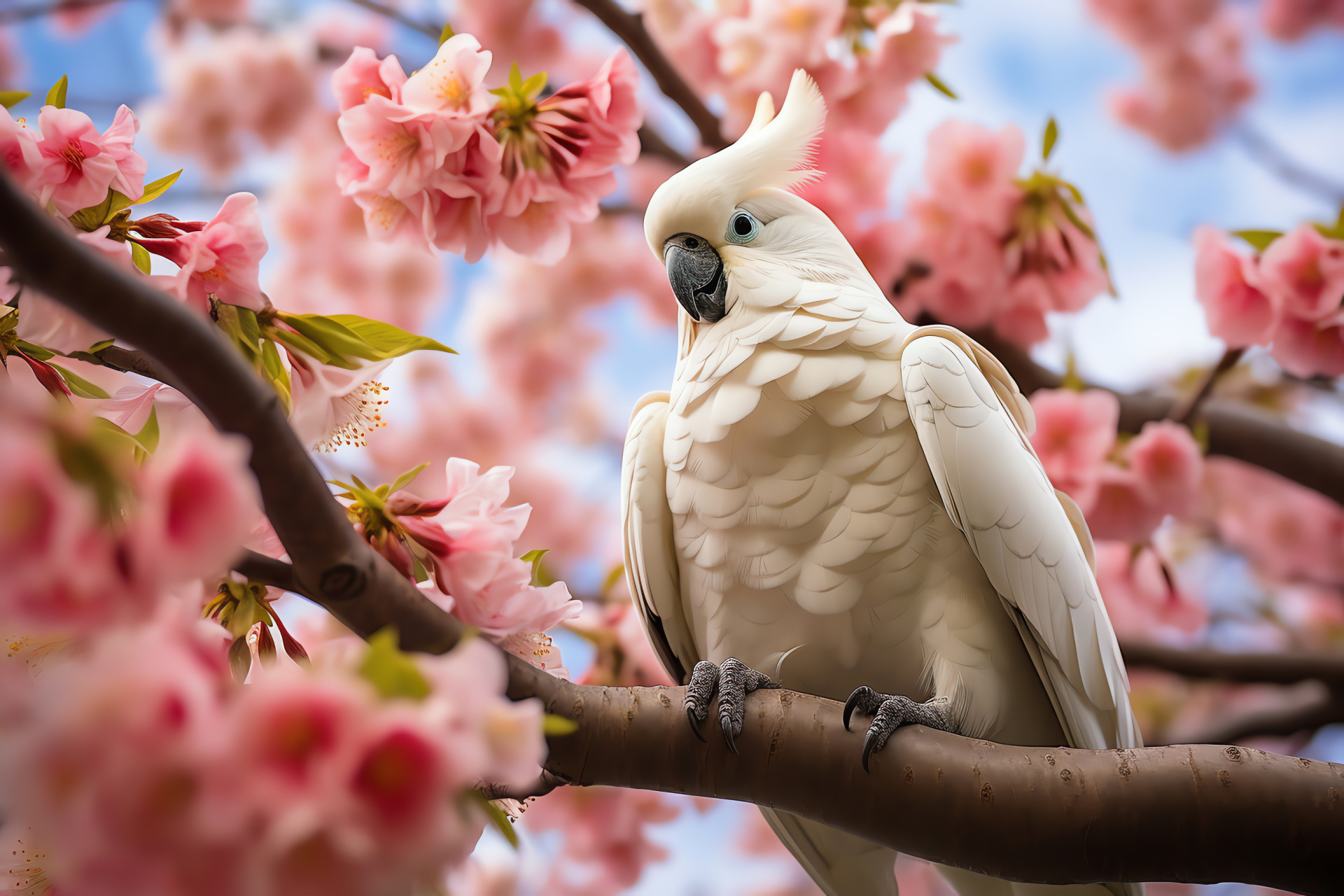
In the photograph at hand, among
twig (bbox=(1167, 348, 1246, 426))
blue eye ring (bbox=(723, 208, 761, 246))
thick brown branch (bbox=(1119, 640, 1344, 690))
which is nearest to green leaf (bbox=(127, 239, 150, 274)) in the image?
blue eye ring (bbox=(723, 208, 761, 246))

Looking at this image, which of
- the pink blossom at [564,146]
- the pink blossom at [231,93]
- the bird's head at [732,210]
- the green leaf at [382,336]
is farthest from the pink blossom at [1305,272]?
the pink blossom at [231,93]

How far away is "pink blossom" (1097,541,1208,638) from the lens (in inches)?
68.7

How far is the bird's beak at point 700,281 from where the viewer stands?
3.23 feet

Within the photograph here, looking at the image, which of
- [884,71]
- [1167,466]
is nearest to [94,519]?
[884,71]

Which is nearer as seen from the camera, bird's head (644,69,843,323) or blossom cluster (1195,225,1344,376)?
bird's head (644,69,843,323)

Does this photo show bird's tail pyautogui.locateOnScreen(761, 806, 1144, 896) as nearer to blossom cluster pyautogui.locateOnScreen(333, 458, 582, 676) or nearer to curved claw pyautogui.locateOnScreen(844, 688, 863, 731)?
curved claw pyautogui.locateOnScreen(844, 688, 863, 731)

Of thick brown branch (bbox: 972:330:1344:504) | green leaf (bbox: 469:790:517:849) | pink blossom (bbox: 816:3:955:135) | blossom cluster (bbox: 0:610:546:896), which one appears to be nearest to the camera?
blossom cluster (bbox: 0:610:546:896)

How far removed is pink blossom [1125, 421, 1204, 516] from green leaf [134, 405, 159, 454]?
58.4 inches

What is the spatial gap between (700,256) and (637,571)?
0.40m

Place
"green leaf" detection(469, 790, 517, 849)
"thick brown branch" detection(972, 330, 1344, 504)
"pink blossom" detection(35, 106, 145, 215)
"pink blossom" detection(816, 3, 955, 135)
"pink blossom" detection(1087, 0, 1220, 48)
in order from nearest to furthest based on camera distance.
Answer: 1. "green leaf" detection(469, 790, 517, 849)
2. "pink blossom" detection(35, 106, 145, 215)
3. "pink blossom" detection(816, 3, 955, 135)
4. "thick brown branch" detection(972, 330, 1344, 504)
5. "pink blossom" detection(1087, 0, 1220, 48)

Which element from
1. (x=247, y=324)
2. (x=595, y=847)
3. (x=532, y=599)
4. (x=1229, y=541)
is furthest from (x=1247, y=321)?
(x=1229, y=541)

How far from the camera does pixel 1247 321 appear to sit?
1277 millimetres

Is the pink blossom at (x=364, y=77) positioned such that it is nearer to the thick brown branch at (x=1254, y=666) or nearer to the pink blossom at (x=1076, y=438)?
the pink blossom at (x=1076, y=438)

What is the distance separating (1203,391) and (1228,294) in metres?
0.25
